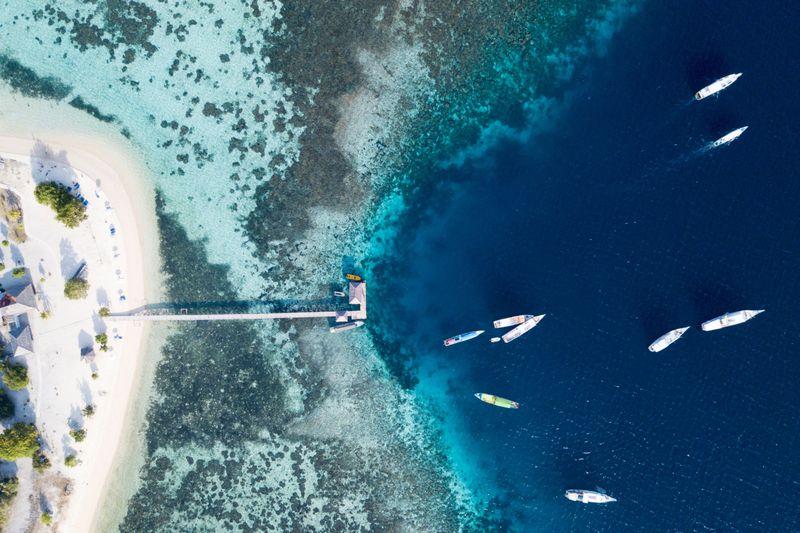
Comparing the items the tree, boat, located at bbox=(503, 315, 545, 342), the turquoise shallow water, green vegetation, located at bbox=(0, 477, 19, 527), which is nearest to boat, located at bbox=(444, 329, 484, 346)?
boat, located at bbox=(503, 315, 545, 342)

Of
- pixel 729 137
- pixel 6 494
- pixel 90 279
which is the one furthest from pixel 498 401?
pixel 6 494

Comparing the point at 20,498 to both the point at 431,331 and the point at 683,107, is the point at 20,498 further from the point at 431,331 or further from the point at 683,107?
the point at 683,107

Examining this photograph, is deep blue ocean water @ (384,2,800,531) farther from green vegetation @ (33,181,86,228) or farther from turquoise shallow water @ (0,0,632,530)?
green vegetation @ (33,181,86,228)

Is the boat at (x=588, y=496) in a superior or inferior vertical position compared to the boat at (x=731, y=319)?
inferior

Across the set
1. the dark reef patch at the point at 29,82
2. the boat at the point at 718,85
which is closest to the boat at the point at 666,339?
the boat at the point at 718,85

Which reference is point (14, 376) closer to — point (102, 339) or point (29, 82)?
point (102, 339)

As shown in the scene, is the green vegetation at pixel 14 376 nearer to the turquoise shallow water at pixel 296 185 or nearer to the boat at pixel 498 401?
the turquoise shallow water at pixel 296 185

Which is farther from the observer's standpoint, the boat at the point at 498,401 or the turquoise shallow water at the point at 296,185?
the boat at the point at 498,401

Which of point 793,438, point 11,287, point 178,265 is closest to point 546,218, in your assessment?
point 793,438
